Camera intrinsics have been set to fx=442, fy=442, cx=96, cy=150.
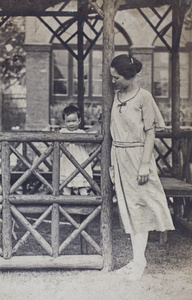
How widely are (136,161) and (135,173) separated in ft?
0.44

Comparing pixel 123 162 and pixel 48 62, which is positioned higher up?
pixel 48 62

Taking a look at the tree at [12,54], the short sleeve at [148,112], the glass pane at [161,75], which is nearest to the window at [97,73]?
the glass pane at [161,75]

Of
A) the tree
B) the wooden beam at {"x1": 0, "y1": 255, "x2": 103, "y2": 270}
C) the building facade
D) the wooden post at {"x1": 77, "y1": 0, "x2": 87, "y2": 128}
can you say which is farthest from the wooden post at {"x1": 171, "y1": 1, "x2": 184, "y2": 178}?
the tree

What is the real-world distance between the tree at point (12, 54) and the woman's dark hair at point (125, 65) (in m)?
11.6

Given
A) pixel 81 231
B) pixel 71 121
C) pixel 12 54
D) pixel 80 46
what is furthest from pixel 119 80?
pixel 12 54

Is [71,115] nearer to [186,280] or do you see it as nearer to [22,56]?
[186,280]

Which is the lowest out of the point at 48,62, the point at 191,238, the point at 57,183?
the point at 191,238

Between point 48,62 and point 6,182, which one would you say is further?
point 48,62

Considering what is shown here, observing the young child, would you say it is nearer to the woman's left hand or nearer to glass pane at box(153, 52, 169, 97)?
the woman's left hand

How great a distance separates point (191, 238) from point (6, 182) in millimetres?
3237

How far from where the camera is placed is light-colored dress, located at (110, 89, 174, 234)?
15.9 feet

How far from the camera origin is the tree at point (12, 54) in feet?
52.0

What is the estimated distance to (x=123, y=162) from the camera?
493cm

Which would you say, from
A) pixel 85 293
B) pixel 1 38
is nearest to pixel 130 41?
pixel 1 38
